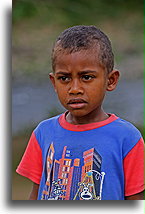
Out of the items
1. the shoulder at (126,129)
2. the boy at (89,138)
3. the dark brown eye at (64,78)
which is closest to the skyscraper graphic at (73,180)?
the boy at (89,138)

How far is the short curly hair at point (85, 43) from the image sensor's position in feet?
6.02

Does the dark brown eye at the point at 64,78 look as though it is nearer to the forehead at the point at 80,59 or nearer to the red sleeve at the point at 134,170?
the forehead at the point at 80,59

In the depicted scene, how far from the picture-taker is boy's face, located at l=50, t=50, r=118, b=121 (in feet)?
5.94

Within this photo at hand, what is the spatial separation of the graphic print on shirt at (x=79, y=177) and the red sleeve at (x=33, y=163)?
16 cm

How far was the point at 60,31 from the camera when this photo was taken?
5.96m

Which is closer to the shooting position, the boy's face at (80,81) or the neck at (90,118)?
the boy's face at (80,81)

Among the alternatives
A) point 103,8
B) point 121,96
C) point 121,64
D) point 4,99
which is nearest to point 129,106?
point 121,96

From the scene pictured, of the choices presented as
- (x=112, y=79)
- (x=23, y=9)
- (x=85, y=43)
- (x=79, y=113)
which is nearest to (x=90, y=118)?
(x=79, y=113)

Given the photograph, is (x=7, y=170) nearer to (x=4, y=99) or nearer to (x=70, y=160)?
(x=4, y=99)

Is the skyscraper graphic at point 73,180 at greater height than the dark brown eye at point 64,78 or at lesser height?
lesser

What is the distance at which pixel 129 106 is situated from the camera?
5.66 metres

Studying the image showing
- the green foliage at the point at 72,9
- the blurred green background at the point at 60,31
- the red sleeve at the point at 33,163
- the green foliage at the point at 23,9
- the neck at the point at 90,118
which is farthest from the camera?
the blurred green background at the point at 60,31

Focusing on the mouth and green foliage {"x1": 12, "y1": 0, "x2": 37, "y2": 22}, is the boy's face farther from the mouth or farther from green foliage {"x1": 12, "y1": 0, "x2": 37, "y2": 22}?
green foliage {"x1": 12, "y1": 0, "x2": 37, "y2": 22}

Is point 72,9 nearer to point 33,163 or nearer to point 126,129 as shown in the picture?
point 33,163
